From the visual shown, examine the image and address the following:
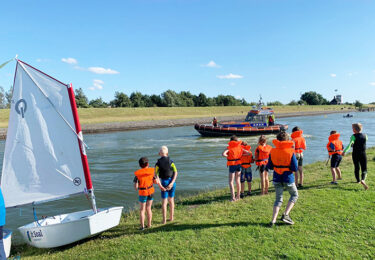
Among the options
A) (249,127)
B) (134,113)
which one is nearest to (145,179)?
(249,127)

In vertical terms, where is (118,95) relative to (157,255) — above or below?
above

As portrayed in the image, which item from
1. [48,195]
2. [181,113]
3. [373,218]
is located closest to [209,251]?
[373,218]

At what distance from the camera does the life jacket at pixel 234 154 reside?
22.8ft

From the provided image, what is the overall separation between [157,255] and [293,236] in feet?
8.15

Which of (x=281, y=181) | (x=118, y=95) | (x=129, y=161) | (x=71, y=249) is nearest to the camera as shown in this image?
(x=281, y=181)

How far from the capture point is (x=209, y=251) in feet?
14.8

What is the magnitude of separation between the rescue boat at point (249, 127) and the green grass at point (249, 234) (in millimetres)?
24707

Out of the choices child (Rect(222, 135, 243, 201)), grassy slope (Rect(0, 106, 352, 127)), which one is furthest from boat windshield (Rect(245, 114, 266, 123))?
grassy slope (Rect(0, 106, 352, 127))

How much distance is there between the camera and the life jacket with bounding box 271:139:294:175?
5.01 metres

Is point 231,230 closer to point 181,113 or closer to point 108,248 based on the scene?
point 108,248

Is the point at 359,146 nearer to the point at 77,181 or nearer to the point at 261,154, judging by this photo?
the point at 261,154

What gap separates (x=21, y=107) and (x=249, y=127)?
2873 cm

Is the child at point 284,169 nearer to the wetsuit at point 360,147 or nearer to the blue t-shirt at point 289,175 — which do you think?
the blue t-shirt at point 289,175

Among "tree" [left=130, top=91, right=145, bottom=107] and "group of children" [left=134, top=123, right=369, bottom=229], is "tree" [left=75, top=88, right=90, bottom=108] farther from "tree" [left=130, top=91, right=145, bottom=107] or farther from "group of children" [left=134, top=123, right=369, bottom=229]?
"group of children" [left=134, top=123, right=369, bottom=229]
